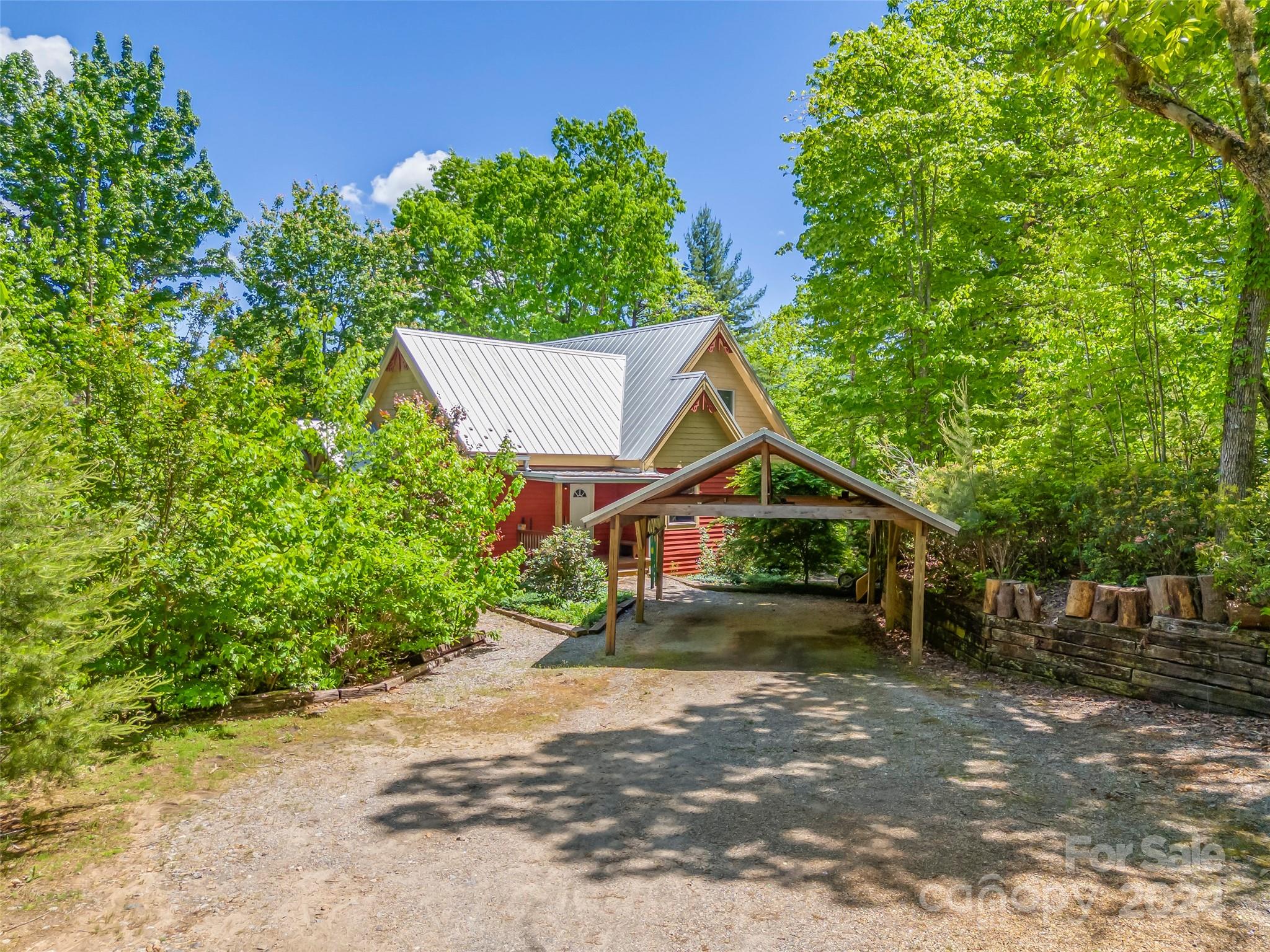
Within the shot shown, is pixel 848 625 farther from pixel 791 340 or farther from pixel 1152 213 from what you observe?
pixel 791 340

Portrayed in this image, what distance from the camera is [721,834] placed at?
17.9 ft

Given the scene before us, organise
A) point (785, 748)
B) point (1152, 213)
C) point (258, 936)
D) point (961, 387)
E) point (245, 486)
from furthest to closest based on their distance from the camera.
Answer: point (961, 387) < point (1152, 213) < point (245, 486) < point (785, 748) < point (258, 936)

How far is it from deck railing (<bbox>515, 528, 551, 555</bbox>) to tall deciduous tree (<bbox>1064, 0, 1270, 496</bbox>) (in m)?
13.6

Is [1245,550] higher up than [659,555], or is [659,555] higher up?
[1245,550]

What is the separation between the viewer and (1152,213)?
1026 centimetres

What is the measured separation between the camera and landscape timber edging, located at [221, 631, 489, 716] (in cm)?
841

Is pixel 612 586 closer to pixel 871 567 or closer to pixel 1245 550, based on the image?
pixel 871 567

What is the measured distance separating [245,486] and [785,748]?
6072mm

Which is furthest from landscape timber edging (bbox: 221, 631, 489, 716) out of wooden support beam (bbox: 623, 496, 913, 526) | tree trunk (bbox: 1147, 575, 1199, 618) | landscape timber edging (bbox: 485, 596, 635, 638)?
tree trunk (bbox: 1147, 575, 1199, 618)

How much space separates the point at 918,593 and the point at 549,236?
26392mm

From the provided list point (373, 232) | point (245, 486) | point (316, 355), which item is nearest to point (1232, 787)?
point (245, 486)

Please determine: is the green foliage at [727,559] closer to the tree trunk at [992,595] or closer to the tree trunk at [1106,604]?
the tree trunk at [992,595]

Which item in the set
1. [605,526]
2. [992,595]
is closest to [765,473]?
[992,595]

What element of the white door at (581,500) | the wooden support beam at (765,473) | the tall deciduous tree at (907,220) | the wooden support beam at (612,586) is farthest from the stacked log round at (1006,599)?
the white door at (581,500)
